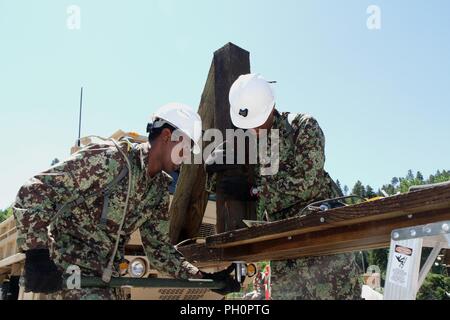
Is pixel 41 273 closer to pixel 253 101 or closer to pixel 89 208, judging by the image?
pixel 89 208

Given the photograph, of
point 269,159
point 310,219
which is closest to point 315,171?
point 269,159

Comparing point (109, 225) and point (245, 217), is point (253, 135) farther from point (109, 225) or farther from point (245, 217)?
point (109, 225)

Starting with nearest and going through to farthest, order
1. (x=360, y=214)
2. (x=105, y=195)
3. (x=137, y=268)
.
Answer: (x=360, y=214)
(x=105, y=195)
(x=137, y=268)

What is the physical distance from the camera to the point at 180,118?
341cm

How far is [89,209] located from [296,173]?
5.13ft

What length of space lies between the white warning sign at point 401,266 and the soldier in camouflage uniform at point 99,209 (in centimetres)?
174

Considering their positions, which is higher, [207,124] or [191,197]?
[207,124]

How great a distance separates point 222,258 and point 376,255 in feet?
148

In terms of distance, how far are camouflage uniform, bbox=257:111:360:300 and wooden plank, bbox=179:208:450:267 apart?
18cm

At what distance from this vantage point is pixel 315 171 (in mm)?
3643

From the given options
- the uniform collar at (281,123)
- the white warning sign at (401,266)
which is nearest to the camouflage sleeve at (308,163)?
the uniform collar at (281,123)

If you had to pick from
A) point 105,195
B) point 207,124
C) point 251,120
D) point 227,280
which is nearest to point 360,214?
point 227,280

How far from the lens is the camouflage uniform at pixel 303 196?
3.68 metres

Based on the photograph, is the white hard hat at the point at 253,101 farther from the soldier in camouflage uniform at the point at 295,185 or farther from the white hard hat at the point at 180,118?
the white hard hat at the point at 180,118
